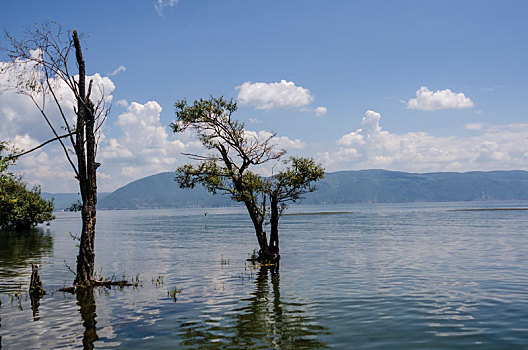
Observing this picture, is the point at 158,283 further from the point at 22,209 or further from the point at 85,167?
the point at 22,209

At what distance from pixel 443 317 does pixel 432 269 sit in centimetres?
1713

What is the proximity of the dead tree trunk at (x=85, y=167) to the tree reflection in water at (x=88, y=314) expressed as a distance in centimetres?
72

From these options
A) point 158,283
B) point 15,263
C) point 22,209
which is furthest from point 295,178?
point 22,209

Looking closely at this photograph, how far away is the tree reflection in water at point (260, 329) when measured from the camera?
16.1 meters

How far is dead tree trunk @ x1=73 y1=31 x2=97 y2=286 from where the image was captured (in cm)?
2500

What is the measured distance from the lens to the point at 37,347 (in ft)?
53.4

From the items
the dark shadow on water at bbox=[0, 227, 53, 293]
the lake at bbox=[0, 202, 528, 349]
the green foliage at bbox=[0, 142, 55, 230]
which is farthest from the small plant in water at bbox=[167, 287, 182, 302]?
the green foliage at bbox=[0, 142, 55, 230]

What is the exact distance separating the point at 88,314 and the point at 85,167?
893 centimetres

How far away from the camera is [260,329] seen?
59.7ft

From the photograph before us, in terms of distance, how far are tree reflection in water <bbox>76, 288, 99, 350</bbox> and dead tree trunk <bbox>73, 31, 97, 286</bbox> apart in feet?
2.38

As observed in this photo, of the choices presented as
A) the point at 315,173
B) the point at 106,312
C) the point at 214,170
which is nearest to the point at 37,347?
the point at 106,312

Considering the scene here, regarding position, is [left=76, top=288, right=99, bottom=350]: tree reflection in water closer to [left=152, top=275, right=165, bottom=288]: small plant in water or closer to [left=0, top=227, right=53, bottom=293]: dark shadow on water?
[left=152, top=275, right=165, bottom=288]: small plant in water

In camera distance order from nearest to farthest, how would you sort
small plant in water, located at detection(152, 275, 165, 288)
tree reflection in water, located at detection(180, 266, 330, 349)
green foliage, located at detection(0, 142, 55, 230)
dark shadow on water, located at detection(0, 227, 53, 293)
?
tree reflection in water, located at detection(180, 266, 330, 349) < small plant in water, located at detection(152, 275, 165, 288) < dark shadow on water, located at detection(0, 227, 53, 293) < green foliage, located at detection(0, 142, 55, 230)

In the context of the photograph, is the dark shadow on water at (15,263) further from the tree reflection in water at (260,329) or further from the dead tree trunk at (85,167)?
the tree reflection in water at (260,329)
